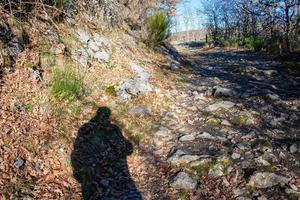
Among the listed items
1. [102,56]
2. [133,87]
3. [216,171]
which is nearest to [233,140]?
[216,171]

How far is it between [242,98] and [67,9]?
14.6 feet

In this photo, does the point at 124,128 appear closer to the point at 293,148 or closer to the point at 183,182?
the point at 183,182

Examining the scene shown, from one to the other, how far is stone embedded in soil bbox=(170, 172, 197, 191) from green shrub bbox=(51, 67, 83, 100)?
261 centimetres

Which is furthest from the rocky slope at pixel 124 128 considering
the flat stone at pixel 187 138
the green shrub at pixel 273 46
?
the green shrub at pixel 273 46

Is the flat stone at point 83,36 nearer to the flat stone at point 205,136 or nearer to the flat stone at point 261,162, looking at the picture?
the flat stone at point 205,136

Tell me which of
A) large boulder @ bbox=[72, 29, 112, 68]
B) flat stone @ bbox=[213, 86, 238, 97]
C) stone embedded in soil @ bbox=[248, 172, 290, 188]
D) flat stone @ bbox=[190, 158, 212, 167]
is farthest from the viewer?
flat stone @ bbox=[213, 86, 238, 97]

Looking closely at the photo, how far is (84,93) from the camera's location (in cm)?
687

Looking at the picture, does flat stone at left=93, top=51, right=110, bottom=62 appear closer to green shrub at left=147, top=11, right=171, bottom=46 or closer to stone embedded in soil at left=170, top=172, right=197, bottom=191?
green shrub at left=147, top=11, right=171, bottom=46

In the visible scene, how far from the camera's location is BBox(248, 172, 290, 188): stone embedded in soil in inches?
171

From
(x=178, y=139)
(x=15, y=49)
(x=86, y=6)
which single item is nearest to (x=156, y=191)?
(x=178, y=139)

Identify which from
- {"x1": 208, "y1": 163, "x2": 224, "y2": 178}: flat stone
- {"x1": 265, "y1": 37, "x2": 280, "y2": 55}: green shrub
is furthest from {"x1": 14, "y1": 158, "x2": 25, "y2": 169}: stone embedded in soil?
{"x1": 265, "y1": 37, "x2": 280, "y2": 55}: green shrub

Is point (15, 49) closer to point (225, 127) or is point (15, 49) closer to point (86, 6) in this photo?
point (86, 6)

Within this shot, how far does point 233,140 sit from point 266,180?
4.09ft

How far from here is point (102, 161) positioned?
524 cm
